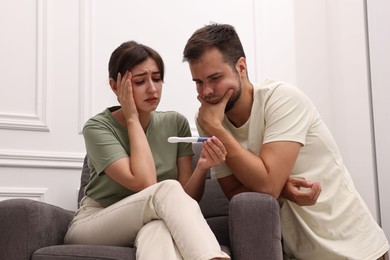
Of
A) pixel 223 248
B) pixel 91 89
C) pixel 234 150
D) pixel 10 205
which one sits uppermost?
pixel 91 89

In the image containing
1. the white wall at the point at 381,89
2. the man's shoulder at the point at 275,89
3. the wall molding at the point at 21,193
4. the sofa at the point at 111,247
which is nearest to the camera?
the sofa at the point at 111,247

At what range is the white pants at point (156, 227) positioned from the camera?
4.88 feet

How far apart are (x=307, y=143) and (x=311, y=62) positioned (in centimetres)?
159

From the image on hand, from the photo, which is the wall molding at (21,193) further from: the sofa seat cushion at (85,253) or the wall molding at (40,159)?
the sofa seat cushion at (85,253)

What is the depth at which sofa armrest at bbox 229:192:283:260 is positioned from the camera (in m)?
1.60

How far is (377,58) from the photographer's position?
310 centimetres

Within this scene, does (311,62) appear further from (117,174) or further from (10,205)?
(10,205)

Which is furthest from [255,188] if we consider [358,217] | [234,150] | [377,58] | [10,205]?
[377,58]

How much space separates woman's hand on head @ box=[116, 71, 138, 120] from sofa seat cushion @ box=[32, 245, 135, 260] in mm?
513

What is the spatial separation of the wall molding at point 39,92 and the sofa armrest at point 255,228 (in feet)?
3.85

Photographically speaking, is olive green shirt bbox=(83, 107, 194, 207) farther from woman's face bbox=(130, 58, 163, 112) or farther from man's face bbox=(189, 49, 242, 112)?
man's face bbox=(189, 49, 242, 112)

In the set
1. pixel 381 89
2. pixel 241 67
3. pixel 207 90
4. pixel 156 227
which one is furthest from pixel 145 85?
pixel 381 89

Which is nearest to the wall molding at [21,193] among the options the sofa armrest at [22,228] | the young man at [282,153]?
the sofa armrest at [22,228]

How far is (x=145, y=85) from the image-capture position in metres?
1.99
